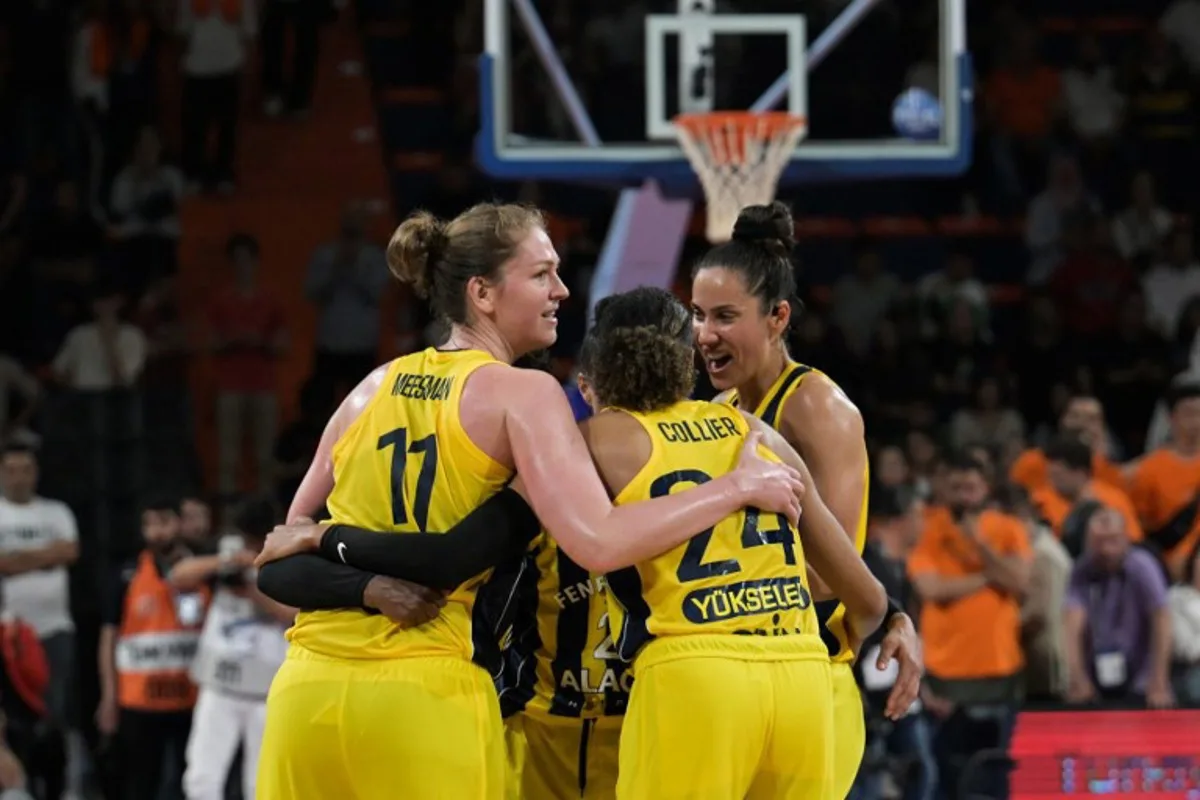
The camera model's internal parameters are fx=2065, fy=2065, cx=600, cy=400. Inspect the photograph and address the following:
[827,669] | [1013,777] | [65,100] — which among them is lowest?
[1013,777]

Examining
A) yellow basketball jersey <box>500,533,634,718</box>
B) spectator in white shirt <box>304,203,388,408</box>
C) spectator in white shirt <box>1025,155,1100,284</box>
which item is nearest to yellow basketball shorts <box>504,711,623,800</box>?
yellow basketball jersey <box>500,533,634,718</box>

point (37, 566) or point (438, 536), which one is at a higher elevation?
point (438, 536)

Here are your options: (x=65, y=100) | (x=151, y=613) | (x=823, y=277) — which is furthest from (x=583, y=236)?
(x=151, y=613)

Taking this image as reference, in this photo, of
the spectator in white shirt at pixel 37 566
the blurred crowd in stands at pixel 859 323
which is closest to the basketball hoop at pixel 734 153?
the blurred crowd in stands at pixel 859 323

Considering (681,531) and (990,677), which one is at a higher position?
(681,531)

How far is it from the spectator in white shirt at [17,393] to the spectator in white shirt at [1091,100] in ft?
25.8

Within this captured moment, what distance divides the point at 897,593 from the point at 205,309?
6700 millimetres

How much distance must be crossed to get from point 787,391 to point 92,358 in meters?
9.09

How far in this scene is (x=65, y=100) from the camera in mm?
15242

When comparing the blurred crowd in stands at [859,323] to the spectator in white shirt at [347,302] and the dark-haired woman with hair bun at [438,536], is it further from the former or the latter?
the dark-haired woman with hair bun at [438,536]

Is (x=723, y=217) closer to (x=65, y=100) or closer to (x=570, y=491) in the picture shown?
(x=570, y=491)

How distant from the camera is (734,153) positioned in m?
9.30

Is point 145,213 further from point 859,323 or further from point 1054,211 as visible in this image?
point 1054,211

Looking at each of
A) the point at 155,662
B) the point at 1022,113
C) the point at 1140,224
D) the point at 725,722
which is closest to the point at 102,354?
the point at 155,662
